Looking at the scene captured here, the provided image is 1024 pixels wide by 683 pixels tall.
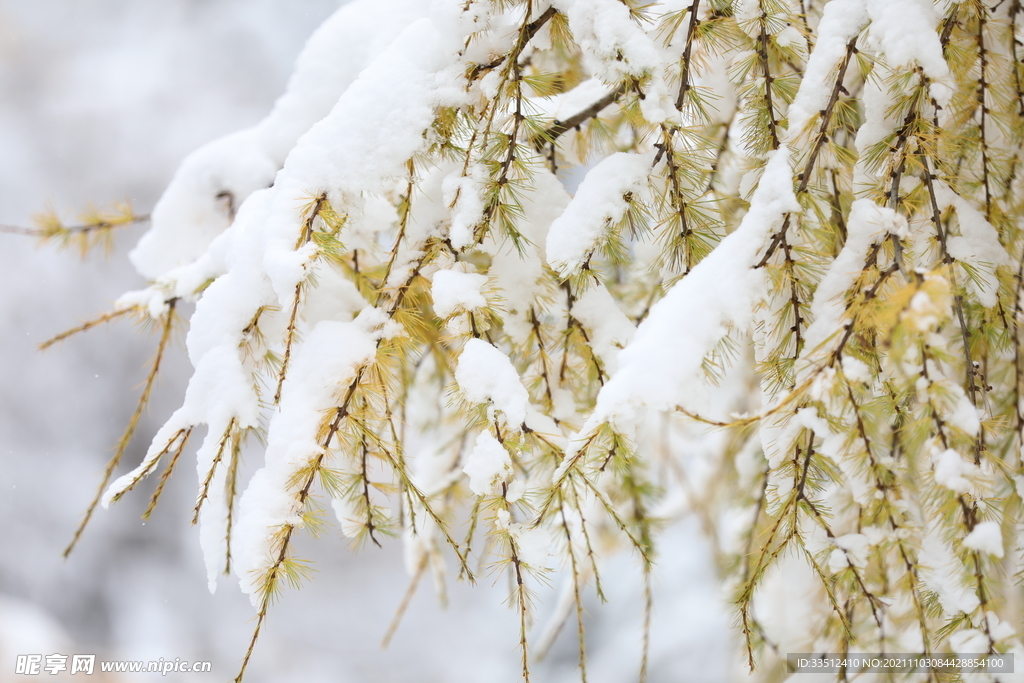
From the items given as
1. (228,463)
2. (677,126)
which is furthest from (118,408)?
(677,126)

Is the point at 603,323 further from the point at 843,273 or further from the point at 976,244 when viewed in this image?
the point at 976,244

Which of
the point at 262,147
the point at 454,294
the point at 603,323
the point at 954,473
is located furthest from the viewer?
the point at 262,147

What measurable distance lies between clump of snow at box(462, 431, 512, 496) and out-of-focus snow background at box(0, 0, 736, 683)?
8.91 feet

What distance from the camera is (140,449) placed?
3.34 m

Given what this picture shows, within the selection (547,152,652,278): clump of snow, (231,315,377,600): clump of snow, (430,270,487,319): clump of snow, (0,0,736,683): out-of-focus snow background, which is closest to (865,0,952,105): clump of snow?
(547,152,652,278): clump of snow

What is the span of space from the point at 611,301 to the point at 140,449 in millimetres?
3630

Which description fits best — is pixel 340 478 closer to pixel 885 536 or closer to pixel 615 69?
pixel 615 69

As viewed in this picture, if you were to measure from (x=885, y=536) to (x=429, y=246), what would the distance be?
2.32 ft

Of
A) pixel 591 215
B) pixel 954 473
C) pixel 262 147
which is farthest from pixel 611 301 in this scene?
pixel 262 147

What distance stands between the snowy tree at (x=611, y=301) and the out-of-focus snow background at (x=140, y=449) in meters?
2.58

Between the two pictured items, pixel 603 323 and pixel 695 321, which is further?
pixel 603 323

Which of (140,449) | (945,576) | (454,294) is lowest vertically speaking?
(945,576)

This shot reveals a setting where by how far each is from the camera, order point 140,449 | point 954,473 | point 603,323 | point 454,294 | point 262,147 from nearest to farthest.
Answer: point 954,473 → point 454,294 → point 603,323 → point 262,147 → point 140,449

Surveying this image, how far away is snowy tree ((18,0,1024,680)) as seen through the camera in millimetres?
549
